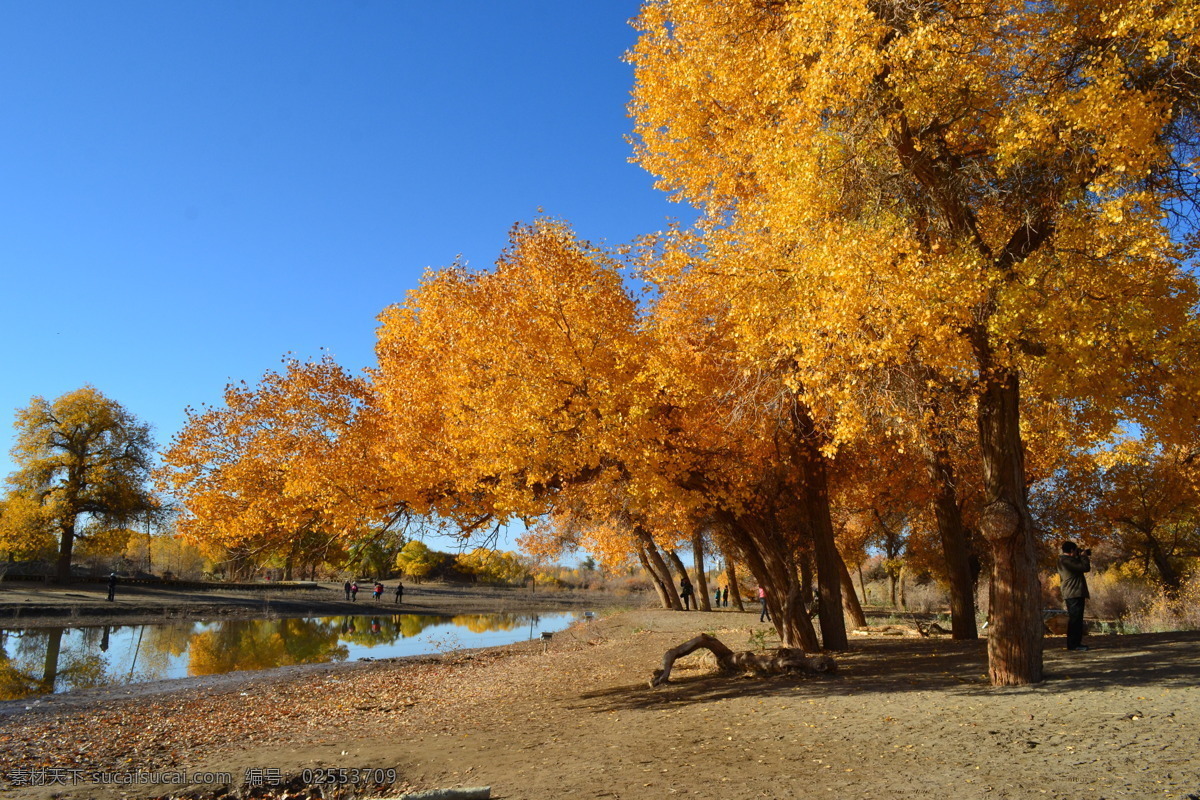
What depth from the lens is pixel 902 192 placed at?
9461mm

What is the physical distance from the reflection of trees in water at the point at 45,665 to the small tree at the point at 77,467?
15.8 meters

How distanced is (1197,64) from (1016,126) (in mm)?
2331

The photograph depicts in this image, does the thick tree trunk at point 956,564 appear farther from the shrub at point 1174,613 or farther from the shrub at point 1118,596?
the shrub at point 1118,596

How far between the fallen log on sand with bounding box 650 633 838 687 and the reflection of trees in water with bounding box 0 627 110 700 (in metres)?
13.7

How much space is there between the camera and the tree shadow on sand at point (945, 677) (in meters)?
8.82

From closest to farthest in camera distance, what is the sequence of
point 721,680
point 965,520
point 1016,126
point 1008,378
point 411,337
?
point 1016,126 < point 1008,378 < point 721,680 < point 411,337 < point 965,520

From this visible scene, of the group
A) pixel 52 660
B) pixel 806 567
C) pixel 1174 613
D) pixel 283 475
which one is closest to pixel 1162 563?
pixel 1174 613

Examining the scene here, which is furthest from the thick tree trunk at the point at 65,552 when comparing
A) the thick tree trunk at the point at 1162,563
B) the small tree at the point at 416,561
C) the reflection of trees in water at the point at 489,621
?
the thick tree trunk at the point at 1162,563

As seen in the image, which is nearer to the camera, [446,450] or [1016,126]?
[1016,126]

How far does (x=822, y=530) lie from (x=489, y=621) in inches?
1158

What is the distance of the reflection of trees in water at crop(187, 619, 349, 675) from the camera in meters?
20.6

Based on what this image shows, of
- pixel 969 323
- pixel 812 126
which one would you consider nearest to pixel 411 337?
pixel 812 126

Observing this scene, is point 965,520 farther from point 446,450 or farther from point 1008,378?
point 446,450

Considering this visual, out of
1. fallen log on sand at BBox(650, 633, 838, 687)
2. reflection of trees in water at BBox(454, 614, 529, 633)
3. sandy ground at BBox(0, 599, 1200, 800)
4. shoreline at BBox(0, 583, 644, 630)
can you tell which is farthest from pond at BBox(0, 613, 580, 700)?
fallen log on sand at BBox(650, 633, 838, 687)
